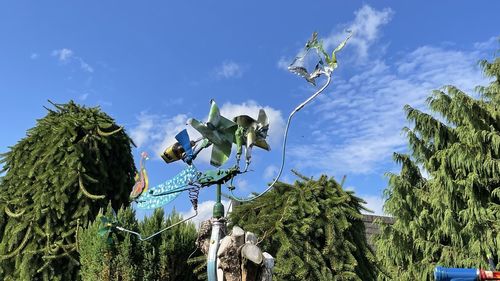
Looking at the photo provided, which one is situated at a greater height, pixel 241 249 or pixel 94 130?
pixel 94 130

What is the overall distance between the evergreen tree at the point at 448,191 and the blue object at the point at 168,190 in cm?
790

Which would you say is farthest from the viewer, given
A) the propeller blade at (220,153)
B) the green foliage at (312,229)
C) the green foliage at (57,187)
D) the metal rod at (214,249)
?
the green foliage at (57,187)

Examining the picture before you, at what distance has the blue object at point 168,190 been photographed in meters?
4.50

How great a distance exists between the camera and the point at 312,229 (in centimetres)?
757

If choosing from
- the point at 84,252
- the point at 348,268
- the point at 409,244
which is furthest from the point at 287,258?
the point at 409,244

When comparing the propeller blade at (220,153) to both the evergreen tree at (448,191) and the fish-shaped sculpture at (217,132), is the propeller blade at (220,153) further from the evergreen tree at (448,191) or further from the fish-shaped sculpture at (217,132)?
the evergreen tree at (448,191)

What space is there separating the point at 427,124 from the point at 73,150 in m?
8.04

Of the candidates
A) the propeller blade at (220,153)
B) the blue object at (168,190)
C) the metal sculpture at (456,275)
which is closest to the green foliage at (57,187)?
the blue object at (168,190)

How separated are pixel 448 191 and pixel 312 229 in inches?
193

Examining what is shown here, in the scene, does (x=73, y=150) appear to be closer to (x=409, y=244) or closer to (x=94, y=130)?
(x=94, y=130)

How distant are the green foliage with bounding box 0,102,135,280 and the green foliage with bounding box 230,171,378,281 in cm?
255

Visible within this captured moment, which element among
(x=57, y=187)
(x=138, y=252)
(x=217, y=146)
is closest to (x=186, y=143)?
(x=217, y=146)

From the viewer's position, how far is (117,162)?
30.9 ft

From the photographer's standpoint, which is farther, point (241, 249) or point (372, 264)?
point (372, 264)
